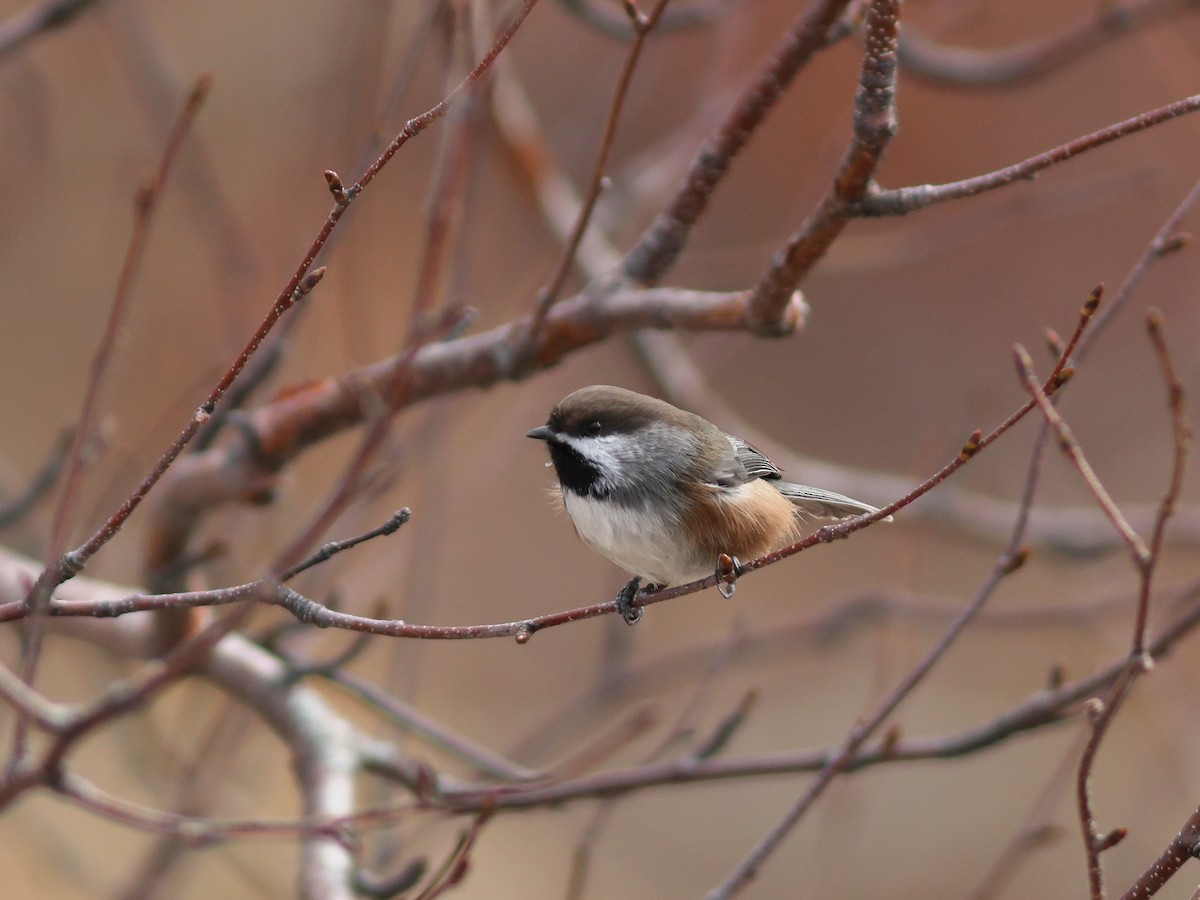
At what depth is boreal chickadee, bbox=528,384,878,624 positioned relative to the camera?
236 centimetres

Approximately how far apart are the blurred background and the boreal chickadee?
185cm

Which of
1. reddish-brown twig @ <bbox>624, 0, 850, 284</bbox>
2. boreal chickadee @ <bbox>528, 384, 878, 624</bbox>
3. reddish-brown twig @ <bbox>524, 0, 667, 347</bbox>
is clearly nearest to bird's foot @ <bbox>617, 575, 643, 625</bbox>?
boreal chickadee @ <bbox>528, 384, 878, 624</bbox>

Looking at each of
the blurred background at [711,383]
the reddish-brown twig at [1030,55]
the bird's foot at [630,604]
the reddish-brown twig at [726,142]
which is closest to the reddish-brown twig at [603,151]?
the reddish-brown twig at [726,142]

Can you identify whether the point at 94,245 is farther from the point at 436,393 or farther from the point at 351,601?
the point at 436,393

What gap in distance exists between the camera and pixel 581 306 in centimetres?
219

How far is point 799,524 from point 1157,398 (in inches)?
172

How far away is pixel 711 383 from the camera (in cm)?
632

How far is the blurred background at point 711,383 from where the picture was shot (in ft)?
16.0

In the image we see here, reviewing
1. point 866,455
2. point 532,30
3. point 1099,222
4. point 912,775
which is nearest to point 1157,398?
point 1099,222

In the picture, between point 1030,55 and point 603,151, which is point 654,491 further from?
point 1030,55

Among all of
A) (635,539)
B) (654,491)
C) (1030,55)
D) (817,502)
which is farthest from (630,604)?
(1030,55)

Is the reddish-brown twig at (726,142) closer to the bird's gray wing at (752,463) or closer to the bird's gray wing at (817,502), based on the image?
the bird's gray wing at (752,463)

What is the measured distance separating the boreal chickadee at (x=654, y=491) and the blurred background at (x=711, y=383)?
185 centimetres

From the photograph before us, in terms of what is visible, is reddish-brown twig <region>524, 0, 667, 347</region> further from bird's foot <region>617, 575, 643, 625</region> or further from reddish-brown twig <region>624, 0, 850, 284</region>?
bird's foot <region>617, 575, 643, 625</region>
